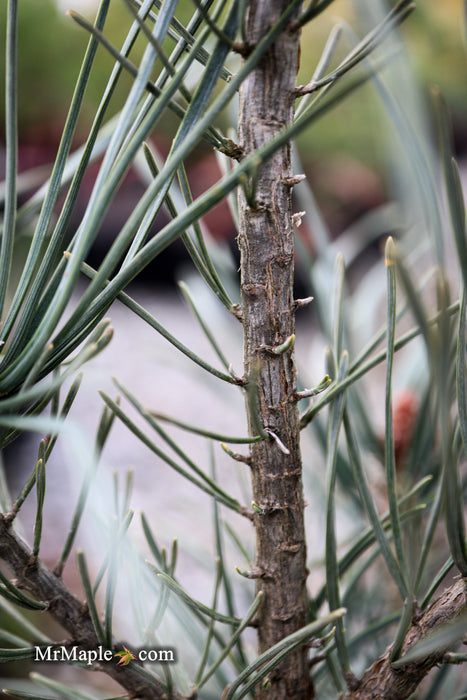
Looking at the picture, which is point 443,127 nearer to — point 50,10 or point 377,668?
point 377,668

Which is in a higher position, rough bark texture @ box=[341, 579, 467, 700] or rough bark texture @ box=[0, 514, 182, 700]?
rough bark texture @ box=[0, 514, 182, 700]

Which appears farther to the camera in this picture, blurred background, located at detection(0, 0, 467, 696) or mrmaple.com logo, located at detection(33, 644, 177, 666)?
blurred background, located at detection(0, 0, 467, 696)

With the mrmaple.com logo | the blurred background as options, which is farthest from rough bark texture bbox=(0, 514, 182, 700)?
the blurred background

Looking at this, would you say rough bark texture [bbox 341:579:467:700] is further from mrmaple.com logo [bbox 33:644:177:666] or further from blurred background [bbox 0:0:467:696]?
blurred background [bbox 0:0:467:696]

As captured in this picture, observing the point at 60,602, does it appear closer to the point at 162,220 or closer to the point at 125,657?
the point at 125,657

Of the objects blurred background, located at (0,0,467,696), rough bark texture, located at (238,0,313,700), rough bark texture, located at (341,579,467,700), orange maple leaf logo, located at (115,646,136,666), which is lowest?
rough bark texture, located at (341,579,467,700)

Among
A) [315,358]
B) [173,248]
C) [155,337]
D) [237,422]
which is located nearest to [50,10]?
[173,248]

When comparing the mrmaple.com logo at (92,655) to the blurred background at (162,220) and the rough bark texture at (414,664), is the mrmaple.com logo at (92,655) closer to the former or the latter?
the rough bark texture at (414,664)
